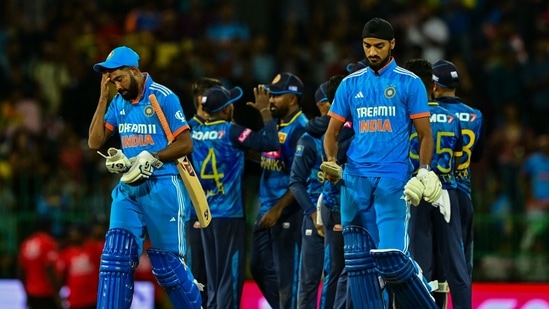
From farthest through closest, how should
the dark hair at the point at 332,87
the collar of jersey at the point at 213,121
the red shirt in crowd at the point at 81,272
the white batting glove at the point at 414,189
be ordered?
the red shirt in crowd at the point at 81,272, the collar of jersey at the point at 213,121, the dark hair at the point at 332,87, the white batting glove at the point at 414,189

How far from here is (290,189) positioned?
11352 millimetres

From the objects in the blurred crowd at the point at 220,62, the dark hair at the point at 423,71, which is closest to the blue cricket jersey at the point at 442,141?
the dark hair at the point at 423,71

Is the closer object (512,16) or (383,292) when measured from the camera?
(383,292)

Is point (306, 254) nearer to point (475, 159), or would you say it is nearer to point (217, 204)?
point (217, 204)

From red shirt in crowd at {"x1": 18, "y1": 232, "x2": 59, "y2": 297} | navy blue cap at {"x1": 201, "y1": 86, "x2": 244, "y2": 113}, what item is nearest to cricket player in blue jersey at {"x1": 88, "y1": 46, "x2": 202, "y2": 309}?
navy blue cap at {"x1": 201, "y1": 86, "x2": 244, "y2": 113}

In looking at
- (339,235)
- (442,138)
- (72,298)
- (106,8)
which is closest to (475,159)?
(442,138)

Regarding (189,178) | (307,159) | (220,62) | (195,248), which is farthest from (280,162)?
(220,62)

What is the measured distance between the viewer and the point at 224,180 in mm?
11805

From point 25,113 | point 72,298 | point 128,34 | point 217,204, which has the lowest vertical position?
point 72,298

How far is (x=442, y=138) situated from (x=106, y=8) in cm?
1128

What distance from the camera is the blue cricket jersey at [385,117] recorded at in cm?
951

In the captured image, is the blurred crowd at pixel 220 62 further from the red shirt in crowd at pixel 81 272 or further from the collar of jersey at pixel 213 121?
the collar of jersey at pixel 213 121

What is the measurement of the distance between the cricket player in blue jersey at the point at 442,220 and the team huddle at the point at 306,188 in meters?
0.01

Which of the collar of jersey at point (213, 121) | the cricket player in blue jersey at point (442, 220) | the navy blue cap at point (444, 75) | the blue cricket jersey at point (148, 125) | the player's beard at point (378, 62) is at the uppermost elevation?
the navy blue cap at point (444, 75)
